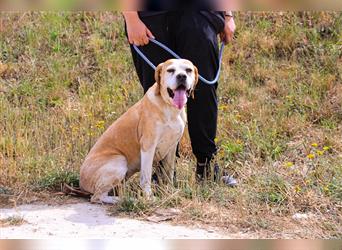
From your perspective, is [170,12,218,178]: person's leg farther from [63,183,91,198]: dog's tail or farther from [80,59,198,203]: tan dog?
[63,183,91,198]: dog's tail

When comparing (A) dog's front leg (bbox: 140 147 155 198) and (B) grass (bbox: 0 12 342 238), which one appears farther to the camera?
(A) dog's front leg (bbox: 140 147 155 198)

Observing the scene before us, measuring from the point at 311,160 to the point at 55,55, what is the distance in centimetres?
388

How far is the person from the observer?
5.06m

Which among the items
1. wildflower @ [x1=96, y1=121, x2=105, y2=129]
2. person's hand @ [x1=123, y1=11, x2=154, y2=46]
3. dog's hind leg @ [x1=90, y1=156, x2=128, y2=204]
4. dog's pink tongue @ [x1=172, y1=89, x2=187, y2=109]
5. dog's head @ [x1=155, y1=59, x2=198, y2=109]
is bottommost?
dog's hind leg @ [x1=90, y1=156, x2=128, y2=204]

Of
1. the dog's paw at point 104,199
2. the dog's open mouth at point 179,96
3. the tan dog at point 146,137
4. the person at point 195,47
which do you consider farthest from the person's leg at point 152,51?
the dog's paw at point 104,199

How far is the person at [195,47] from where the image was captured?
5062 millimetres

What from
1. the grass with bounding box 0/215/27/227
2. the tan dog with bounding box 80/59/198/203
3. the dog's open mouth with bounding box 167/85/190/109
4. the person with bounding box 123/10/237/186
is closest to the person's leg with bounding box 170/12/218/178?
the person with bounding box 123/10/237/186

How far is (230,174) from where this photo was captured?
5766 millimetres

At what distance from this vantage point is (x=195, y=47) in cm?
512

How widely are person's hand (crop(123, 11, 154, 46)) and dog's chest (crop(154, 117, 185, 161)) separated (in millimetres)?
654

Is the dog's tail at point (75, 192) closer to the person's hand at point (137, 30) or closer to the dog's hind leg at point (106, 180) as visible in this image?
the dog's hind leg at point (106, 180)

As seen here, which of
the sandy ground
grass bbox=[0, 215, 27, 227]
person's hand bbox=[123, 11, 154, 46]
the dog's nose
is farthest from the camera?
person's hand bbox=[123, 11, 154, 46]

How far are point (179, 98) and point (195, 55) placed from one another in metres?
0.45

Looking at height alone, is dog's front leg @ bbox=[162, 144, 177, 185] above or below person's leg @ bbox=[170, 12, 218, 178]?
below
